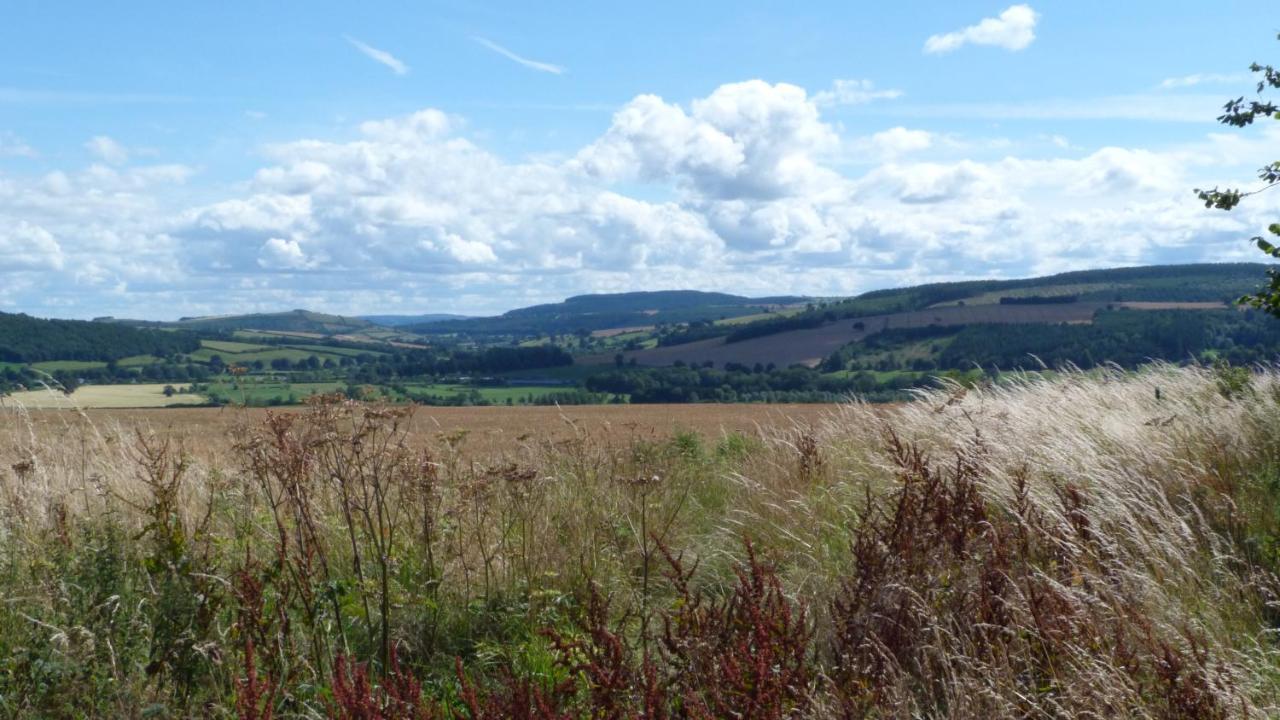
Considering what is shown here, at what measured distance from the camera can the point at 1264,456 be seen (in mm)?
6691

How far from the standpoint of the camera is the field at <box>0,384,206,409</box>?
8.66 meters

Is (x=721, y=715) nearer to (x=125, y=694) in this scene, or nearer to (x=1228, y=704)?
(x=1228, y=704)

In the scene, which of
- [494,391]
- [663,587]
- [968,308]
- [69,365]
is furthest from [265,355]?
[663,587]

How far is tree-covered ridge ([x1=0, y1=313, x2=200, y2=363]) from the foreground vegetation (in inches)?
3264

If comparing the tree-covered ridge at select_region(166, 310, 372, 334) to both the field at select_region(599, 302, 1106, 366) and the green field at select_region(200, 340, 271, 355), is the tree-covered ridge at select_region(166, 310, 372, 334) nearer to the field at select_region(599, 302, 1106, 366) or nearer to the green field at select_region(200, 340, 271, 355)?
the green field at select_region(200, 340, 271, 355)

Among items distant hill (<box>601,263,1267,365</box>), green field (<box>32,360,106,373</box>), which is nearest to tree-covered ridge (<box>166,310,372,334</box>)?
green field (<box>32,360,106,373</box>)

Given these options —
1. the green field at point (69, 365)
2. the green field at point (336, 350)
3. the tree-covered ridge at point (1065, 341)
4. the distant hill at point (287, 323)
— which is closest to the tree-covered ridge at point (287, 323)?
the distant hill at point (287, 323)

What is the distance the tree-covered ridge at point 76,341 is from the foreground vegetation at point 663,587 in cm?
8290

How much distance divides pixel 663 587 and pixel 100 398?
45039 millimetres

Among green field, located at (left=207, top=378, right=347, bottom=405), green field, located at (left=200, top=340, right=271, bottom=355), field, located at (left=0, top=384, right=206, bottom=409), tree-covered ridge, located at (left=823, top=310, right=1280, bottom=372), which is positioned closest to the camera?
green field, located at (left=207, top=378, right=347, bottom=405)

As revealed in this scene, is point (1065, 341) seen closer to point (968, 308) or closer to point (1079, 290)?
point (968, 308)

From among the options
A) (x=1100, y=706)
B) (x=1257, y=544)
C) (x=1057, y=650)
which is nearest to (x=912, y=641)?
(x=1057, y=650)

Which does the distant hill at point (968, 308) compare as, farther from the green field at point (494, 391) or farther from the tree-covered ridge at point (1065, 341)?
the green field at point (494, 391)

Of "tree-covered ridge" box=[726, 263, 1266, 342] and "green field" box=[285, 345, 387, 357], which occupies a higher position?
"tree-covered ridge" box=[726, 263, 1266, 342]
